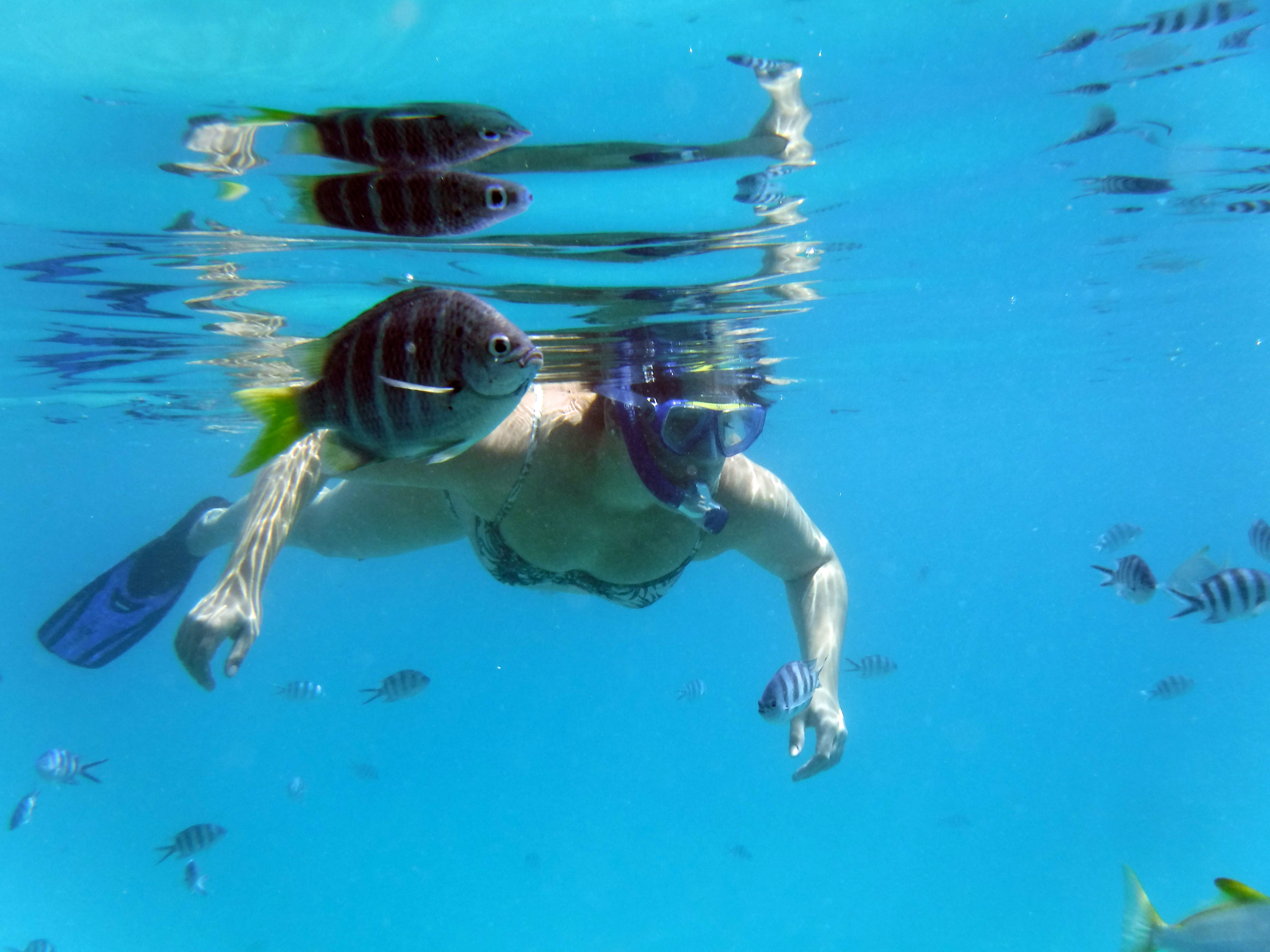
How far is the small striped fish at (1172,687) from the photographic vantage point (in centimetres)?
1055

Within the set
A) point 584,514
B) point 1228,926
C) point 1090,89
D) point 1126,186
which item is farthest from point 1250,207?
point 584,514

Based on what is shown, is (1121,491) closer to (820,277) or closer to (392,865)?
(392,865)

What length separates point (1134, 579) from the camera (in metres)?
7.51

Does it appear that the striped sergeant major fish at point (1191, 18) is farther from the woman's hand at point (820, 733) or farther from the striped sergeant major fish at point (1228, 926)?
the striped sergeant major fish at point (1228, 926)

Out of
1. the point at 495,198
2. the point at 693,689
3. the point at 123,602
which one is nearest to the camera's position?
the point at 495,198

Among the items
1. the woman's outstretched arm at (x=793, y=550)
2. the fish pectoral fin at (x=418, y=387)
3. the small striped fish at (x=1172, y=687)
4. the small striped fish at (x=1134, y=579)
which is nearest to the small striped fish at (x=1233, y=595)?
the small striped fish at (x=1134, y=579)

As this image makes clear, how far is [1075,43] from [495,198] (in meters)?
6.14

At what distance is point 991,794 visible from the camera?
69.2 m

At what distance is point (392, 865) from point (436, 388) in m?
54.4

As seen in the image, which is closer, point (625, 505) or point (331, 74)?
point (331, 74)

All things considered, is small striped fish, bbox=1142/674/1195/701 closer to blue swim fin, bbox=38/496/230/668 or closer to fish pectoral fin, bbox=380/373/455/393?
fish pectoral fin, bbox=380/373/455/393

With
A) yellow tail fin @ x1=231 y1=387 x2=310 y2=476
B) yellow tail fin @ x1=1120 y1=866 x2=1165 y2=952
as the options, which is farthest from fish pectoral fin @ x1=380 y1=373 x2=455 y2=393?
yellow tail fin @ x1=1120 y1=866 x2=1165 y2=952

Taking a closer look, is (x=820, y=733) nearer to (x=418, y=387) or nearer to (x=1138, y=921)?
(x=1138, y=921)

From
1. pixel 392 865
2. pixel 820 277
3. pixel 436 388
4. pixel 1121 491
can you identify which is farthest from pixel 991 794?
pixel 436 388
